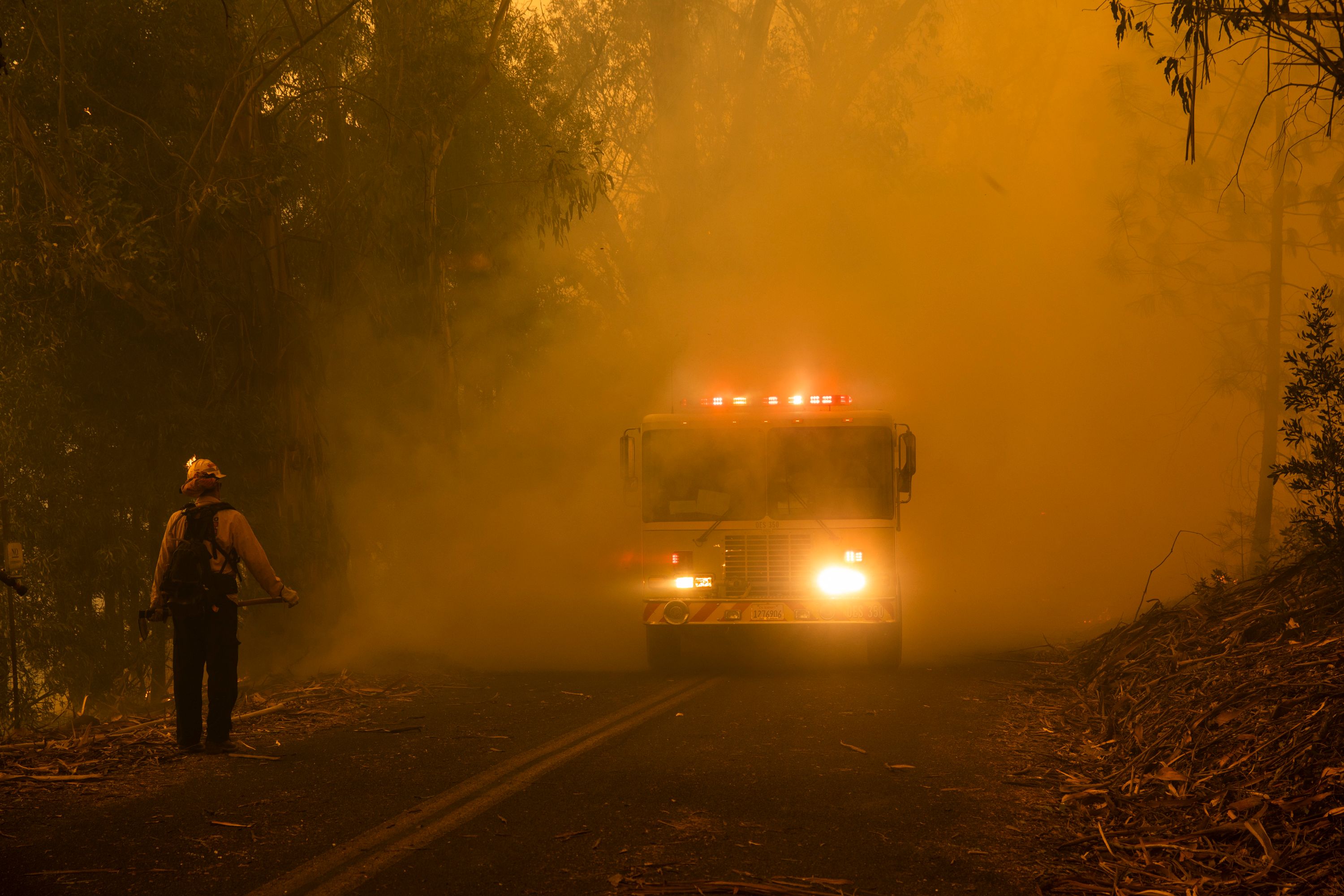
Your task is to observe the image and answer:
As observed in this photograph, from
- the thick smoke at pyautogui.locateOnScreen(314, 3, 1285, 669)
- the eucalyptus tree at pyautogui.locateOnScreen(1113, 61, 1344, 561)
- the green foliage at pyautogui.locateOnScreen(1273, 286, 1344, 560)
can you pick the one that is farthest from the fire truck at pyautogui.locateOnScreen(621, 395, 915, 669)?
the eucalyptus tree at pyautogui.locateOnScreen(1113, 61, 1344, 561)

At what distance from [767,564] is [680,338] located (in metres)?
11.3

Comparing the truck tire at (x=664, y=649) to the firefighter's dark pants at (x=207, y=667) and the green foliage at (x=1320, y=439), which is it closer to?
the firefighter's dark pants at (x=207, y=667)

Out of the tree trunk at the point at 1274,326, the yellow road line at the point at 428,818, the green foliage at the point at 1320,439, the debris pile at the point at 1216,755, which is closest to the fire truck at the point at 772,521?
the debris pile at the point at 1216,755

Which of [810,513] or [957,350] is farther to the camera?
[957,350]

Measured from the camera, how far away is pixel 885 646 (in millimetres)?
10133

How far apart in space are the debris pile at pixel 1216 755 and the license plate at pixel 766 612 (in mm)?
2398

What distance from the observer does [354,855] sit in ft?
14.9

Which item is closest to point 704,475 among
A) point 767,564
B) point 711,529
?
point 711,529

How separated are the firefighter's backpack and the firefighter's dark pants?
A: 0.25ft

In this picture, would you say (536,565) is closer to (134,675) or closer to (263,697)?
(134,675)

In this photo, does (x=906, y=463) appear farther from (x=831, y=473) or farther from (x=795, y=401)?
(x=795, y=401)

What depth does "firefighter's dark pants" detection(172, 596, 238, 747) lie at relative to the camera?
6496 mm

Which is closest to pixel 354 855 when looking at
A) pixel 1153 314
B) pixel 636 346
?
pixel 636 346

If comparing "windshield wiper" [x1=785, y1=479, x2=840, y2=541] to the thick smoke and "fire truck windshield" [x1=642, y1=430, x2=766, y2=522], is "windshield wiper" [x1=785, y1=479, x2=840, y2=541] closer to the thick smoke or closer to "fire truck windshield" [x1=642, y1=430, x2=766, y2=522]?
"fire truck windshield" [x1=642, y1=430, x2=766, y2=522]
